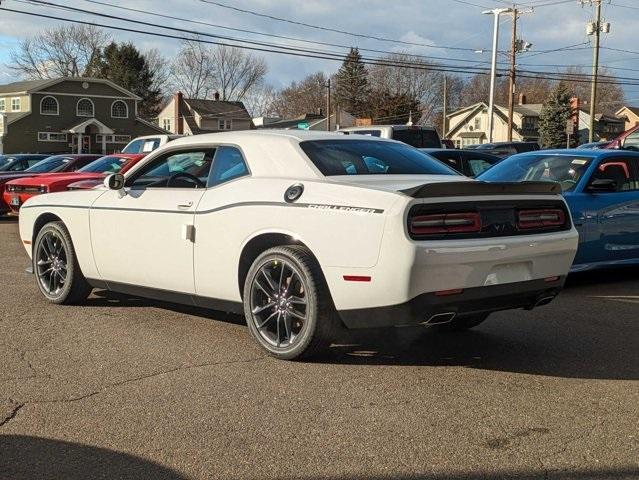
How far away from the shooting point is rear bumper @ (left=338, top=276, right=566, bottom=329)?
4434 mm

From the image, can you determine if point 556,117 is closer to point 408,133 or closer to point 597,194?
point 408,133

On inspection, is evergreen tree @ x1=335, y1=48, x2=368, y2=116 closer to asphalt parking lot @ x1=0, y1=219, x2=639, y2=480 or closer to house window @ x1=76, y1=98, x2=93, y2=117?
house window @ x1=76, y1=98, x2=93, y2=117

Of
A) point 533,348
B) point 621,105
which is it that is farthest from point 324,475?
point 621,105

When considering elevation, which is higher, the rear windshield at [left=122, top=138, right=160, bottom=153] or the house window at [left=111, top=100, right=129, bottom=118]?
the house window at [left=111, top=100, right=129, bottom=118]

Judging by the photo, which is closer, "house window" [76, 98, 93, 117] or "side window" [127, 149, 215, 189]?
"side window" [127, 149, 215, 189]

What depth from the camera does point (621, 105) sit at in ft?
347

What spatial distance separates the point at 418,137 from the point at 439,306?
50.6 ft

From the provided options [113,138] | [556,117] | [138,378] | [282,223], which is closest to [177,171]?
[282,223]

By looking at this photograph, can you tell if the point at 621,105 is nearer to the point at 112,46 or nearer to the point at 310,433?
the point at 112,46

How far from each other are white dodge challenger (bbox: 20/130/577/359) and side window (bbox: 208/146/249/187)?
12 millimetres

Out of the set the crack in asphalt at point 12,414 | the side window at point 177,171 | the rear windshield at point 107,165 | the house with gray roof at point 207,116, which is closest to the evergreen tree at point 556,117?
the house with gray roof at point 207,116

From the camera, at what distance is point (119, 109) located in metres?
63.4

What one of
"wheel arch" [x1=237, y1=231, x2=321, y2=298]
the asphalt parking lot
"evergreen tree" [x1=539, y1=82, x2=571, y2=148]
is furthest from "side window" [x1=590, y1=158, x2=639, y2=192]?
"evergreen tree" [x1=539, y1=82, x2=571, y2=148]

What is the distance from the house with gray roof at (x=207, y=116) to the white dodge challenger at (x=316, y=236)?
Result: 239 ft
